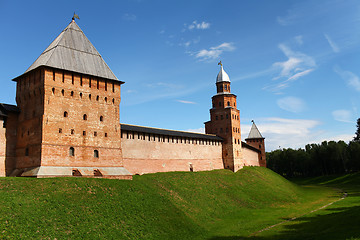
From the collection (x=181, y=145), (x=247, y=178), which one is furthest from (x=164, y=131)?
(x=247, y=178)

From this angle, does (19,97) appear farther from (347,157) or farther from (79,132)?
(347,157)

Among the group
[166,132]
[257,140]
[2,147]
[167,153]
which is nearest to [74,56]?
[2,147]

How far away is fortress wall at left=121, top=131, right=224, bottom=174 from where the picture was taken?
34312 millimetres

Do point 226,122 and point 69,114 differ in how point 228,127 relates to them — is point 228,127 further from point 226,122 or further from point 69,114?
point 69,114

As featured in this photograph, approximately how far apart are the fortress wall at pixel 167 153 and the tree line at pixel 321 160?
4887 centimetres

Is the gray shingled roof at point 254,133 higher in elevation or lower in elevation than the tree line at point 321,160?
higher

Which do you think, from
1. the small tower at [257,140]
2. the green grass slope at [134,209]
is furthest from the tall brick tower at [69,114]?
the small tower at [257,140]

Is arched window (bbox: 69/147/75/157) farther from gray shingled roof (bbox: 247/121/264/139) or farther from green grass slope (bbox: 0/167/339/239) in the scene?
gray shingled roof (bbox: 247/121/264/139)

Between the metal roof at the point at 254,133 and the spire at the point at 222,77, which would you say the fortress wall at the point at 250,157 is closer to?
the metal roof at the point at 254,133

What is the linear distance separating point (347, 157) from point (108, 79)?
75.6 metres

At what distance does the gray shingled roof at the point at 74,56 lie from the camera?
29.4m

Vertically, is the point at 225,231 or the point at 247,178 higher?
the point at 247,178

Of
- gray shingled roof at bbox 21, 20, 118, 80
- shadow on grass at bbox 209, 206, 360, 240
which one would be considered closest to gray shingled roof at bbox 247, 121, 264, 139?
shadow on grass at bbox 209, 206, 360, 240

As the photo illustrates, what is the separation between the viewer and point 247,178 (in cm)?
4647
